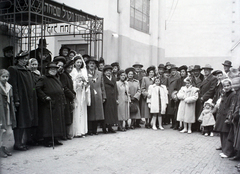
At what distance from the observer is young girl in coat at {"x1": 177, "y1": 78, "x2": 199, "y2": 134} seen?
9.80m

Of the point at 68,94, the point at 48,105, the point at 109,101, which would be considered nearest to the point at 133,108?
the point at 109,101

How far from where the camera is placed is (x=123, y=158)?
6277 mm

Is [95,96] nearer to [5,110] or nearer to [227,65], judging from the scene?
[5,110]

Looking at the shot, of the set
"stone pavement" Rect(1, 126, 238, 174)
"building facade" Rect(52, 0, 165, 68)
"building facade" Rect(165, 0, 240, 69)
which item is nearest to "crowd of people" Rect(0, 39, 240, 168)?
"stone pavement" Rect(1, 126, 238, 174)

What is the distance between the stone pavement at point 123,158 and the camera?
548 cm

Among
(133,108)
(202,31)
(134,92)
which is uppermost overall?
(202,31)

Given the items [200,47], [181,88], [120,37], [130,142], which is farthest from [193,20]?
[130,142]

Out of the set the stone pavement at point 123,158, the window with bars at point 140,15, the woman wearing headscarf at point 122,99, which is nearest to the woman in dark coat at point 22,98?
the stone pavement at point 123,158

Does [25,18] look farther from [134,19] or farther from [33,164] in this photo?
[33,164]

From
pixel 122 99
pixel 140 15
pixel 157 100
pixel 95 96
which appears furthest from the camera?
pixel 140 15

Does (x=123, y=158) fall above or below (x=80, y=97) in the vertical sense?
below

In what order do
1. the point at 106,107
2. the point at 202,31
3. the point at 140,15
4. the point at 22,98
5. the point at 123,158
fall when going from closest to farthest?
the point at 123,158 < the point at 22,98 < the point at 106,107 < the point at 140,15 < the point at 202,31

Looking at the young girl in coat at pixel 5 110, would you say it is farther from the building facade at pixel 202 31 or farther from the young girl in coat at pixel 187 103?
the building facade at pixel 202 31

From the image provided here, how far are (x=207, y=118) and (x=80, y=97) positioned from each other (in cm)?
397
